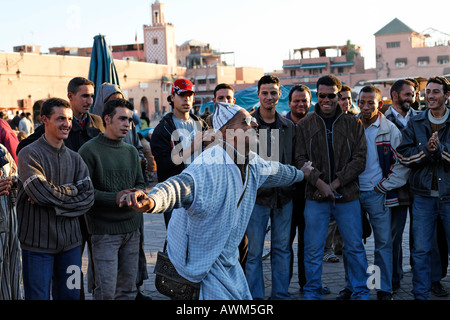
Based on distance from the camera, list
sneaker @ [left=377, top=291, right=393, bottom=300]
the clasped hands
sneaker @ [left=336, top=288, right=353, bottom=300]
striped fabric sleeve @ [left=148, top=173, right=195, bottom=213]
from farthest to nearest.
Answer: sneaker @ [left=336, top=288, right=353, bottom=300]
sneaker @ [left=377, top=291, right=393, bottom=300]
striped fabric sleeve @ [left=148, top=173, right=195, bottom=213]
the clasped hands

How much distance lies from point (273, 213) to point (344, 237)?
2.20ft

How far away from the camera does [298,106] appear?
20.2 feet

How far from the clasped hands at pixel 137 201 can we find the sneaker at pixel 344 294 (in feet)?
10.4

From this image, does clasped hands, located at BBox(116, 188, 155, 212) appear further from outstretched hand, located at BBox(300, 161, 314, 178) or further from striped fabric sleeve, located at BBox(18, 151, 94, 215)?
outstretched hand, located at BBox(300, 161, 314, 178)

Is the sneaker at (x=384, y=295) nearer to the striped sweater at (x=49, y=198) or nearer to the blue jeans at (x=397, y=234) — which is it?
the blue jeans at (x=397, y=234)

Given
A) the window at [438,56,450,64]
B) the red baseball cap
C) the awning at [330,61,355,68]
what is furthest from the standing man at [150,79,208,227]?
the awning at [330,61,355,68]

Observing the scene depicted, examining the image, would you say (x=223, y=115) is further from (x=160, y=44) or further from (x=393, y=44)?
(x=393, y=44)

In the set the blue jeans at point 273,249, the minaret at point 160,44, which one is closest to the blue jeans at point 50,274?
the blue jeans at point 273,249

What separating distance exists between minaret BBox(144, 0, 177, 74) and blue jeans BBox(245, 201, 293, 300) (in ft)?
229

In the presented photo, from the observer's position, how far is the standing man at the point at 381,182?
5.27 meters

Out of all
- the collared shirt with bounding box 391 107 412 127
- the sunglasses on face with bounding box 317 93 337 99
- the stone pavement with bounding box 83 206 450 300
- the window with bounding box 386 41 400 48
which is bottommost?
the stone pavement with bounding box 83 206 450 300

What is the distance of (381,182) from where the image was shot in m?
5.27

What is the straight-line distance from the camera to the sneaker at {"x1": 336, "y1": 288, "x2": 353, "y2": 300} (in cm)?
536

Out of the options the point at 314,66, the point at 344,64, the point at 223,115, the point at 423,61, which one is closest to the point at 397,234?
the point at 223,115
